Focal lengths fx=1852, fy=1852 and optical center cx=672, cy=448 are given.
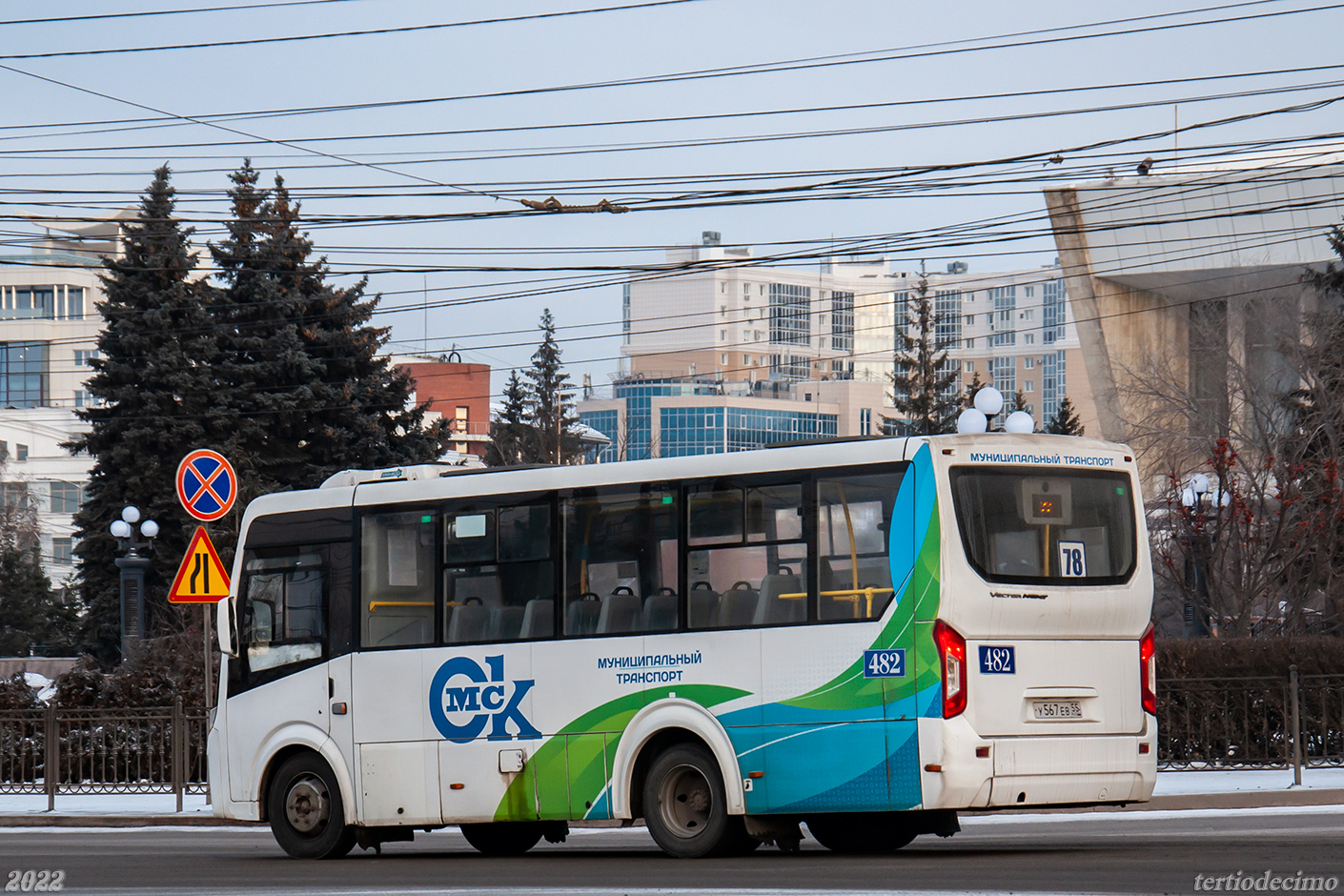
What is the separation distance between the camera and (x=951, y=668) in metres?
11.6

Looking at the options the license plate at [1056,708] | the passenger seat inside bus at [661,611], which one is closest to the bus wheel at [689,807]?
the passenger seat inside bus at [661,611]

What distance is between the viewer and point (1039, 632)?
11969mm

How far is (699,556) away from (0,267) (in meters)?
117

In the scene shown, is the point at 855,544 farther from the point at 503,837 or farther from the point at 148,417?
the point at 148,417

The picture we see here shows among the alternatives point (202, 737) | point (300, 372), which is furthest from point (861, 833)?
point (300, 372)

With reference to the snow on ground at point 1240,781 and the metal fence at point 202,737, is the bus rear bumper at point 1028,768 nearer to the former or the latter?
the snow on ground at point 1240,781

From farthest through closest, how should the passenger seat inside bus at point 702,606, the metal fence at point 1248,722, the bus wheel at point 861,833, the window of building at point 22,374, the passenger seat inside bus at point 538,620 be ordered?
1. the window of building at point 22,374
2. the metal fence at point 1248,722
3. the passenger seat inside bus at point 538,620
4. the bus wheel at point 861,833
5. the passenger seat inside bus at point 702,606

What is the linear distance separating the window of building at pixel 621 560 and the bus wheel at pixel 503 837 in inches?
83.0

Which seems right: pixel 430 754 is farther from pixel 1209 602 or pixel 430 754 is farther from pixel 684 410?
pixel 684 410

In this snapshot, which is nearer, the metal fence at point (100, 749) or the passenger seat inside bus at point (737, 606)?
the passenger seat inside bus at point (737, 606)

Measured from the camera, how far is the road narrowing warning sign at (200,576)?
19156 millimetres

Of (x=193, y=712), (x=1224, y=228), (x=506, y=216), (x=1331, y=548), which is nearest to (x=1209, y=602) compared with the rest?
(x=1331, y=548)

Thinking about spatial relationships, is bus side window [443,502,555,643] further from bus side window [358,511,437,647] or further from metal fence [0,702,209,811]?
metal fence [0,702,209,811]

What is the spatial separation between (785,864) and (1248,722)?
9714mm
